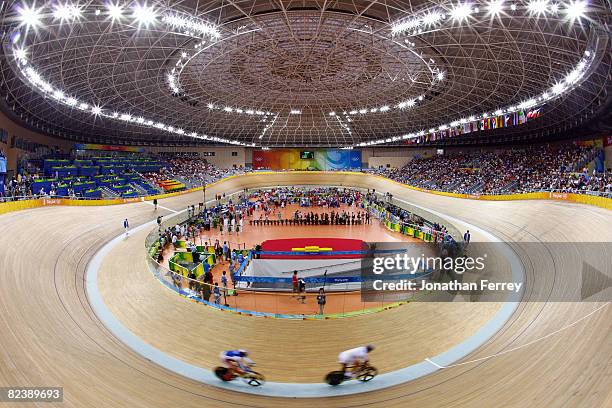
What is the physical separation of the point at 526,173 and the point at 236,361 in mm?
37984

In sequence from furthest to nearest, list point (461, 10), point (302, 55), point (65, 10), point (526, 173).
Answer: point (526, 173) < point (302, 55) < point (461, 10) < point (65, 10)

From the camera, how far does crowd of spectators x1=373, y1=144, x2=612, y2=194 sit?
84.8ft

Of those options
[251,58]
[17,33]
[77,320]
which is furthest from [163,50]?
[77,320]

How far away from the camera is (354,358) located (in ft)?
24.6

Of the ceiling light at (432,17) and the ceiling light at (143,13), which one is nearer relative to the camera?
the ceiling light at (143,13)

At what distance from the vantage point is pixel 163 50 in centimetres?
2266

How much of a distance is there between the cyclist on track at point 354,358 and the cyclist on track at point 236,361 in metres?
2.12

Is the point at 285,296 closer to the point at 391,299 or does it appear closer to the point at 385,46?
the point at 391,299

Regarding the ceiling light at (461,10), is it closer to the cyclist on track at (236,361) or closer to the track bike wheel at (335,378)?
the track bike wheel at (335,378)

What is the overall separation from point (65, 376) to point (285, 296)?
712cm

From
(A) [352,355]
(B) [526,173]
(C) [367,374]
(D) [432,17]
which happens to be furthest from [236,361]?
(B) [526,173]

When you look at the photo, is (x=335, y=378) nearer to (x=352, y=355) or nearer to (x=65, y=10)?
(x=352, y=355)

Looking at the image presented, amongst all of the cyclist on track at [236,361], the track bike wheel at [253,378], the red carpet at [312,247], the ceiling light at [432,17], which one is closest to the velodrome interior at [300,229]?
the track bike wheel at [253,378]

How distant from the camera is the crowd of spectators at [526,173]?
25.8 m
